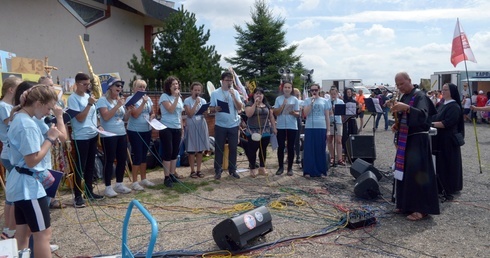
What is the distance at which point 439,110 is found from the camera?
6.81 m

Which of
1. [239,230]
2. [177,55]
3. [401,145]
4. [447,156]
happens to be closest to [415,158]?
[401,145]

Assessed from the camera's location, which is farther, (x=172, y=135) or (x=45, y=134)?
(x=172, y=135)

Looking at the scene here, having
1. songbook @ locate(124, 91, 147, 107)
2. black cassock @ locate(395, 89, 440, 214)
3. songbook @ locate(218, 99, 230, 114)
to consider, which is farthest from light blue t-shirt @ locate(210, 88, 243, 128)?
black cassock @ locate(395, 89, 440, 214)

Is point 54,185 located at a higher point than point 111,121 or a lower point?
lower

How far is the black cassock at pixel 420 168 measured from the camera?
214 inches

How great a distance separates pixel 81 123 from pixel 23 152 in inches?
110

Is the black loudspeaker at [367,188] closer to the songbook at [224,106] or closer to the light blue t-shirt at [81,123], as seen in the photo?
the songbook at [224,106]

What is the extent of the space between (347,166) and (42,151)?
743 cm

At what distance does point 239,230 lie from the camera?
4.21 m

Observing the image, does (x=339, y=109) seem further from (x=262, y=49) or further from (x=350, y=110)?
(x=262, y=49)

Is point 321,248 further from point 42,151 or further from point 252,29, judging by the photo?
point 252,29

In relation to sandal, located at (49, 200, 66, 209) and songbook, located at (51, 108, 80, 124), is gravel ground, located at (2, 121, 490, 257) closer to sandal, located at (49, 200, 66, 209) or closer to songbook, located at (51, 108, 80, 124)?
sandal, located at (49, 200, 66, 209)

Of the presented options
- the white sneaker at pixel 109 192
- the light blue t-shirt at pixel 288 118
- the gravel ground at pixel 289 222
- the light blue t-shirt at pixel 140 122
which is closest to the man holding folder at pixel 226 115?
the gravel ground at pixel 289 222

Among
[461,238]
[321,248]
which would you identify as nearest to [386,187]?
[461,238]
